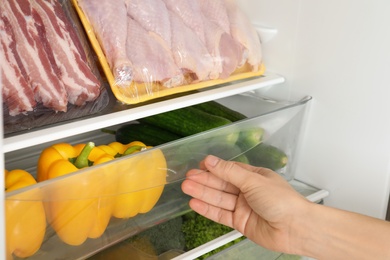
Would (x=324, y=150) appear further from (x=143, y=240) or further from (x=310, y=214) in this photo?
(x=143, y=240)

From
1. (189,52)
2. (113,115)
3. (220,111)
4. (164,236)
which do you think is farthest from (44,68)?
(220,111)

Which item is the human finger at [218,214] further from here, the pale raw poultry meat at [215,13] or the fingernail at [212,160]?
the pale raw poultry meat at [215,13]

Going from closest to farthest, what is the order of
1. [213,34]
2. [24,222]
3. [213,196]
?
[24,222] < [213,196] < [213,34]

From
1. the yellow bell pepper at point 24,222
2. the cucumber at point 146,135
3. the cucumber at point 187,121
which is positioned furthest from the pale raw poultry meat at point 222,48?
the yellow bell pepper at point 24,222

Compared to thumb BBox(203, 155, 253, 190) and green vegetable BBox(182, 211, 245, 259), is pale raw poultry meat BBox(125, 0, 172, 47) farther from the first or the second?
green vegetable BBox(182, 211, 245, 259)

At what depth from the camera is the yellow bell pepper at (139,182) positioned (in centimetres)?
118

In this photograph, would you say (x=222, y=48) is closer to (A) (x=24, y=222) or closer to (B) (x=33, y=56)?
(B) (x=33, y=56)

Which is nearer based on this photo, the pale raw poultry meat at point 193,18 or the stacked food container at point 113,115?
the stacked food container at point 113,115

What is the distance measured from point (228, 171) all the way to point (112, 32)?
0.42 metres

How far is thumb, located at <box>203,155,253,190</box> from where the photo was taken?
1277 mm

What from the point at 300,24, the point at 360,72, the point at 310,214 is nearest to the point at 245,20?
the point at 300,24

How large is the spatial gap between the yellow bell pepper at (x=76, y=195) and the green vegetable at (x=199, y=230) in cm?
28

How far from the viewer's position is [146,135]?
157cm

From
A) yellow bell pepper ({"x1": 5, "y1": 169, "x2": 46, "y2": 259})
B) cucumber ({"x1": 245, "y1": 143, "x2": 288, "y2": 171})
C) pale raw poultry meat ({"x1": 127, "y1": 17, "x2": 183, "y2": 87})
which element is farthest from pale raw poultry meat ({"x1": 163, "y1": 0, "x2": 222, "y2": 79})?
Result: yellow bell pepper ({"x1": 5, "y1": 169, "x2": 46, "y2": 259})
